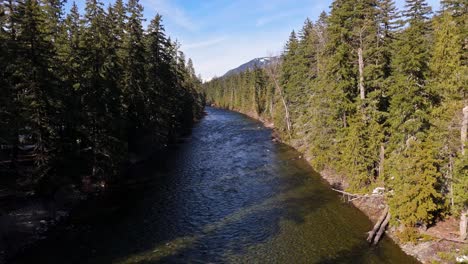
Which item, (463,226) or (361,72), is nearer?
(463,226)

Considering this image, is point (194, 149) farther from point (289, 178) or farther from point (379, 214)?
point (379, 214)

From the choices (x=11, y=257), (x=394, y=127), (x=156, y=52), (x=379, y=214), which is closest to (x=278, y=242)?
(x=379, y=214)

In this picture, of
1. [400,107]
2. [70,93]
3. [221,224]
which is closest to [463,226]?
[400,107]

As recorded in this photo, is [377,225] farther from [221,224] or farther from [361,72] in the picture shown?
[361,72]

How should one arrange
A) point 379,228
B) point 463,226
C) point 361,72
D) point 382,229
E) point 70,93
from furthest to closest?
1. point 70,93
2. point 361,72
3. point 379,228
4. point 382,229
5. point 463,226

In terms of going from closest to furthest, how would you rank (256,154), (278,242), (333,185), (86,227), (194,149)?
(278,242)
(86,227)
(333,185)
(256,154)
(194,149)

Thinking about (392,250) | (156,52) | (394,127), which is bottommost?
(392,250)

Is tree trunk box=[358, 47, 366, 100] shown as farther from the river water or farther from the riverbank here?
the riverbank
